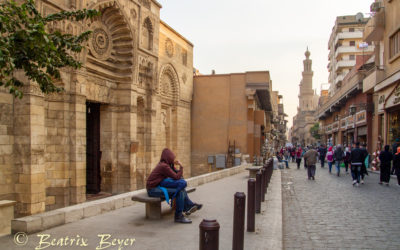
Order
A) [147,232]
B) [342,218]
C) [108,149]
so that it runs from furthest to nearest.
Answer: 1. [108,149]
2. [342,218]
3. [147,232]

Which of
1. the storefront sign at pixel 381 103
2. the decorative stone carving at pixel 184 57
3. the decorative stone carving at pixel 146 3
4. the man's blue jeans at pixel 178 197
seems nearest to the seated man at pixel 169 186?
the man's blue jeans at pixel 178 197

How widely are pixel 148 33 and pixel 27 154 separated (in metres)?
9.23

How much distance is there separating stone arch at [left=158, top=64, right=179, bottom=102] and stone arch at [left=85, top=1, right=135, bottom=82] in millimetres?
4579

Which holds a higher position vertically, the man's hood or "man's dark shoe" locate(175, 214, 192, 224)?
the man's hood

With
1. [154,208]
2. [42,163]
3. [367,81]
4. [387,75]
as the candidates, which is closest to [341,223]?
[154,208]

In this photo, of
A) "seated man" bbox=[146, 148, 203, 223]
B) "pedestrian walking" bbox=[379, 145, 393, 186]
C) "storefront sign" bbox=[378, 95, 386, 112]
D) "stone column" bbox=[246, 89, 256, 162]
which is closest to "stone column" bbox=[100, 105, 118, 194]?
"seated man" bbox=[146, 148, 203, 223]

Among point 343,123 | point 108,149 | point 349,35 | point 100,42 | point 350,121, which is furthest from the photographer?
point 349,35

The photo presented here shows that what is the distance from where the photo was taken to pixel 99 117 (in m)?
14.3

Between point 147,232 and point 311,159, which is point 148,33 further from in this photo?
point 147,232

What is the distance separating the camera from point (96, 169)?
45.2 ft

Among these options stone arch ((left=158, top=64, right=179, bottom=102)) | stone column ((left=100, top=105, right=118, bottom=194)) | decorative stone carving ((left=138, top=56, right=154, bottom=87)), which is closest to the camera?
stone column ((left=100, top=105, right=118, bottom=194))

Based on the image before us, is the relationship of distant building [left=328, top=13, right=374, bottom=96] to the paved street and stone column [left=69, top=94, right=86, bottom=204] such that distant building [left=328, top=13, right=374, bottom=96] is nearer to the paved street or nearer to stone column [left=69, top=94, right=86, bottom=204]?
stone column [left=69, top=94, right=86, bottom=204]

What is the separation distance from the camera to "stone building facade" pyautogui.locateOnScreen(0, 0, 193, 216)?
925cm

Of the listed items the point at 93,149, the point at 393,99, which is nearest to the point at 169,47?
the point at 93,149
